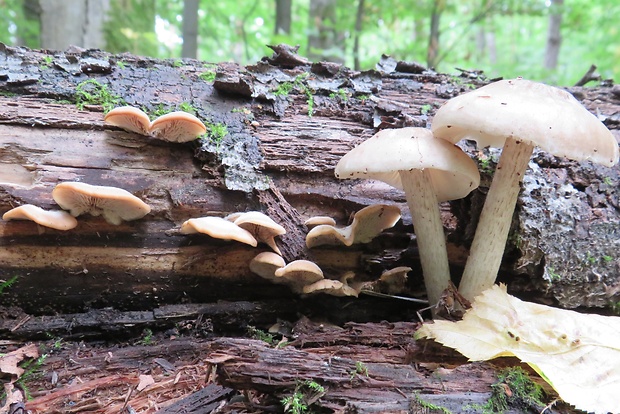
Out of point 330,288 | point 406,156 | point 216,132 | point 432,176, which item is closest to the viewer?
point 406,156

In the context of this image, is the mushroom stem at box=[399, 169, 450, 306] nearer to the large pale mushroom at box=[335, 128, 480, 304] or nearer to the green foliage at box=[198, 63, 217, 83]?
the large pale mushroom at box=[335, 128, 480, 304]

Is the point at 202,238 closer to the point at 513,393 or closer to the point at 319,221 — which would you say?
the point at 319,221

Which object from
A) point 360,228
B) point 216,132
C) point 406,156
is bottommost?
point 360,228

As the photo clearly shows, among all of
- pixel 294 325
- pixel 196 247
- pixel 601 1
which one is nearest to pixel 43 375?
pixel 196 247

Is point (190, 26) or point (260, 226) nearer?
point (260, 226)

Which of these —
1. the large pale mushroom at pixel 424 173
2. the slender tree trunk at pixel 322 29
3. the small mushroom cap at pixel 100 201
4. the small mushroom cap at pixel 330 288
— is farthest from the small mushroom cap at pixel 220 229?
the slender tree trunk at pixel 322 29

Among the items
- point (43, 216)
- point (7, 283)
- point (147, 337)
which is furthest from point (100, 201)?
point (147, 337)
